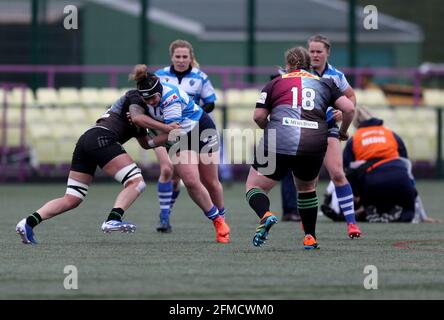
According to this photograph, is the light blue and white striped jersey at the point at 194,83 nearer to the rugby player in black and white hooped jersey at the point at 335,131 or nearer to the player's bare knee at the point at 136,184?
the rugby player in black and white hooped jersey at the point at 335,131

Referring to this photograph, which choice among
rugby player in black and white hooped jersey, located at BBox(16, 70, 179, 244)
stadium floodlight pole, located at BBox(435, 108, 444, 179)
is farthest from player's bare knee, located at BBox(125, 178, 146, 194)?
stadium floodlight pole, located at BBox(435, 108, 444, 179)

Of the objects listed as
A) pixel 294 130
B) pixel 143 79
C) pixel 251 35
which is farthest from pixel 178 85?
pixel 251 35

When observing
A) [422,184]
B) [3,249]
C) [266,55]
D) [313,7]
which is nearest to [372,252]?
[3,249]

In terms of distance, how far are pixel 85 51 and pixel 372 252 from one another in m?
16.8

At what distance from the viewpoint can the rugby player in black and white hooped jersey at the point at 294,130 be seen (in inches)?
372

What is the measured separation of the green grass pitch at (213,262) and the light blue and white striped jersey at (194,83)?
1.34 meters

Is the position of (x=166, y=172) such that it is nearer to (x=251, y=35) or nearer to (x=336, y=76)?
(x=336, y=76)

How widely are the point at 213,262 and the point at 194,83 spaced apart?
3.62 metres

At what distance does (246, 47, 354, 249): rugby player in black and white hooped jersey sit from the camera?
945 centimetres

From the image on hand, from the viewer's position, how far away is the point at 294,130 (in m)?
9.45

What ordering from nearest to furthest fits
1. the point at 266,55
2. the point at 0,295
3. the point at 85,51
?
1. the point at 0,295
2. the point at 85,51
3. the point at 266,55

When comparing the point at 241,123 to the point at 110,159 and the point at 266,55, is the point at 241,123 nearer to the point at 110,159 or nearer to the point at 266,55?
the point at 110,159

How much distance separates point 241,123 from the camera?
2109cm

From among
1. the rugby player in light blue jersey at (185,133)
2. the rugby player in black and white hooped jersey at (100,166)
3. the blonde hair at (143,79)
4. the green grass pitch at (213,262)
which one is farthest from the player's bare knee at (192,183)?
the blonde hair at (143,79)
